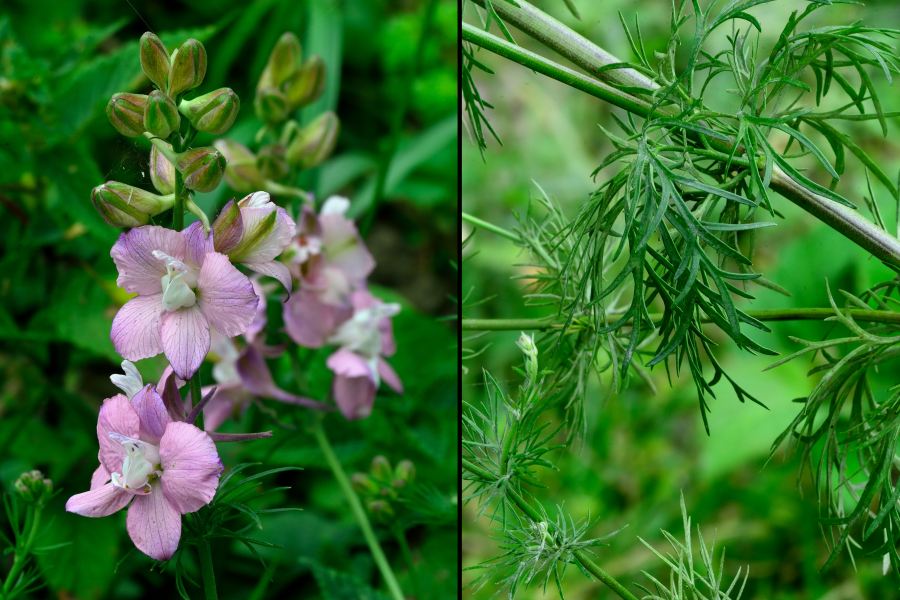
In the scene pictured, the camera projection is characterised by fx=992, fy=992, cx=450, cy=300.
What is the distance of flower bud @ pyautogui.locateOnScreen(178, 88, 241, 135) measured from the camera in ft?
1.44

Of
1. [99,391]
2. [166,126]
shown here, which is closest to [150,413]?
[166,126]

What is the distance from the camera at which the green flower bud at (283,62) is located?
78 cm

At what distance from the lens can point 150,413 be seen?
42 cm

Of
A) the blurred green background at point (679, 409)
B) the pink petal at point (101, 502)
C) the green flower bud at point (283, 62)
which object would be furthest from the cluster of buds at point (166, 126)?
the blurred green background at point (679, 409)

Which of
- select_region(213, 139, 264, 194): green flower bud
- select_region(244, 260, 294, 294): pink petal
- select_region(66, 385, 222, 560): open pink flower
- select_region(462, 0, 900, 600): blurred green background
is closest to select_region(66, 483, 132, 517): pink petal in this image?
select_region(66, 385, 222, 560): open pink flower

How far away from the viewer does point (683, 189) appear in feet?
1.57

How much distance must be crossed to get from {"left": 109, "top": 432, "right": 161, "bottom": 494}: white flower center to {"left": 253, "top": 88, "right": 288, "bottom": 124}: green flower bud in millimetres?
400

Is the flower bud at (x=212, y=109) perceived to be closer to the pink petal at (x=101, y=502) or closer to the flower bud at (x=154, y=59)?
the flower bud at (x=154, y=59)

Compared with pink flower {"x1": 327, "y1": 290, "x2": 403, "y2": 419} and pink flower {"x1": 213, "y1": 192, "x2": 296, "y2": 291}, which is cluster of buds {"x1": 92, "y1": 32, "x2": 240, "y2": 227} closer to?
pink flower {"x1": 213, "y1": 192, "x2": 296, "y2": 291}

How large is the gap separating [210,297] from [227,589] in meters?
0.57

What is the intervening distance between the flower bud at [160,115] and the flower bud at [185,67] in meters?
0.02

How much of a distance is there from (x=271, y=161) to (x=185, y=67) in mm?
297

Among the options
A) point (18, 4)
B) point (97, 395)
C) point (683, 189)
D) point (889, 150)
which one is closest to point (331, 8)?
point (18, 4)

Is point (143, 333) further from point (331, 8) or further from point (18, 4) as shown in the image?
point (18, 4)
